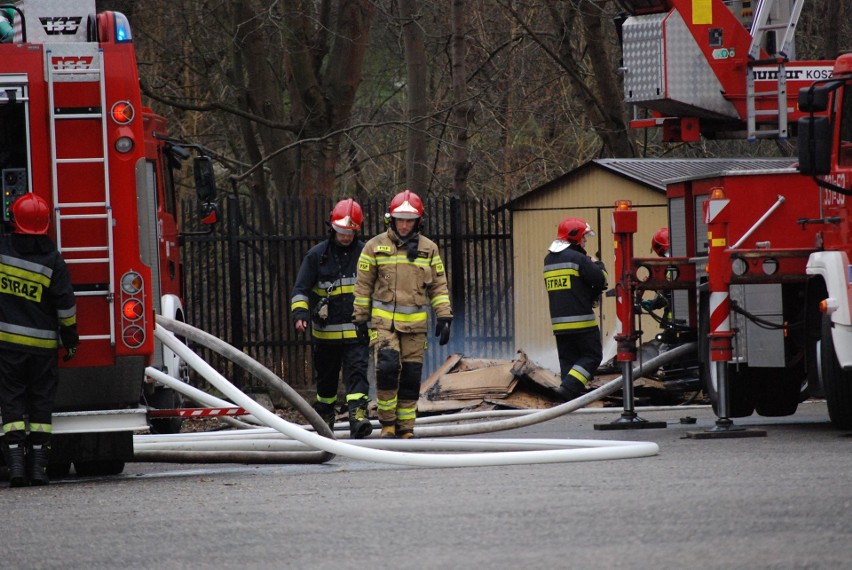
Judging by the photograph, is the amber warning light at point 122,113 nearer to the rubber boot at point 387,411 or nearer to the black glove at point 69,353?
the black glove at point 69,353

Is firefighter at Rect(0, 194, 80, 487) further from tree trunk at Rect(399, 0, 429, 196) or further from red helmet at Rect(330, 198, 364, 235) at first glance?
tree trunk at Rect(399, 0, 429, 196)

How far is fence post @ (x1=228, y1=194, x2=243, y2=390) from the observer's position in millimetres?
16016

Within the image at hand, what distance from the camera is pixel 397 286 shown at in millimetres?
10391

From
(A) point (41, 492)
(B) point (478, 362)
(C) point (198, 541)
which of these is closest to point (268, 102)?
(B) point (478, 362)

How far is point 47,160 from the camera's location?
848 cm

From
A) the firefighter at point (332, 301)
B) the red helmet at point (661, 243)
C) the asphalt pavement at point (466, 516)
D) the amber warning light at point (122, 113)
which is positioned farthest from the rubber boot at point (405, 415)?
the red helmet at point (661, 243)

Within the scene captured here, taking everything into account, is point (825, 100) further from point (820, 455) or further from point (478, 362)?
point (478, 362)

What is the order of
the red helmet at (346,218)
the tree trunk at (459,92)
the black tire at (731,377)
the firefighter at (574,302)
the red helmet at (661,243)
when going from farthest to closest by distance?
the tree trunk at (459,92), the red helmet at (661,243), the firefighter at (574,302), the red helmet at (346,218), the black tire at (731,377)

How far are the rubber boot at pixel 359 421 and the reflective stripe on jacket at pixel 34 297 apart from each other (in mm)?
2683

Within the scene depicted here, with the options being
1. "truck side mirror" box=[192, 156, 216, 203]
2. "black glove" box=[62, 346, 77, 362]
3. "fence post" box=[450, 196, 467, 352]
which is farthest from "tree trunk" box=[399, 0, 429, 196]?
"black glove" box=[62, 346, 77, 362]

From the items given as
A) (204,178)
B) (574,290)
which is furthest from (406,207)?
(574,290)

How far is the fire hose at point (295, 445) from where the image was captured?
8.33 m

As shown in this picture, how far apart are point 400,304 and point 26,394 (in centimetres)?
301

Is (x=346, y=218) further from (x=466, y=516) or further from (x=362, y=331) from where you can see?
(x=466, y=516)
